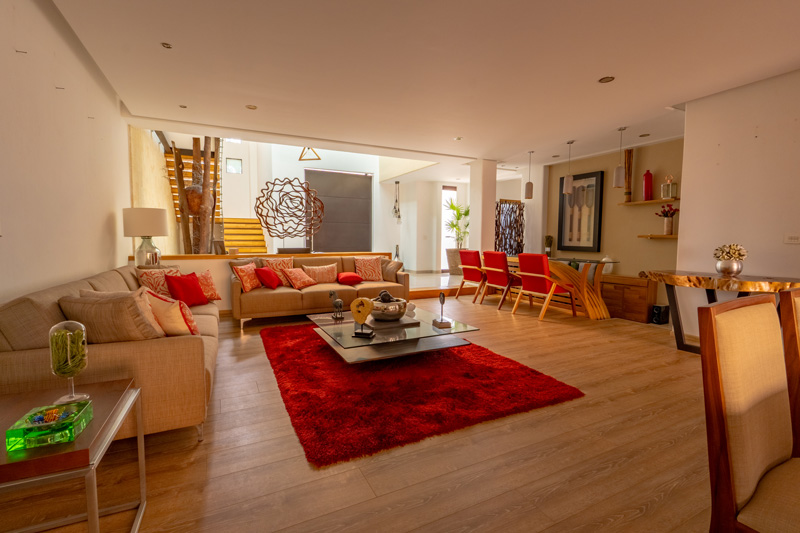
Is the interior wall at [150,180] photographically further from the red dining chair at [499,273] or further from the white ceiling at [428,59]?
the red dining chair at [499,273]

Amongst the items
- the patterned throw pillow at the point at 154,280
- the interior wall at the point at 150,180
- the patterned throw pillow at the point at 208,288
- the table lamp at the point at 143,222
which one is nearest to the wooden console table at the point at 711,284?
the patterned throw pillow at the point at 208,288

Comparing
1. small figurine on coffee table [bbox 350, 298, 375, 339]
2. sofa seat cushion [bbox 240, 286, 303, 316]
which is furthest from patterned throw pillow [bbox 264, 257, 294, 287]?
small figurine on coffee table [bbox 350, 298, 375, 339]

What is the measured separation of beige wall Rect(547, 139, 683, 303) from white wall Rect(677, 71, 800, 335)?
1.62 metres

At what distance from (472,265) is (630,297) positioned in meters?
2.33

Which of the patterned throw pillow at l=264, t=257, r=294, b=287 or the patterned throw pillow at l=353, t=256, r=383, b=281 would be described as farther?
the patterned throw pillow at l=353, t=256, r=383, b=281

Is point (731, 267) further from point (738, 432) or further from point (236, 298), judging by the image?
point (236, 298)

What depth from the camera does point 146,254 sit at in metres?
4.25

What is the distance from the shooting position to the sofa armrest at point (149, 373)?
5.30 ft

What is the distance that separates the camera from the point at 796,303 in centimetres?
119

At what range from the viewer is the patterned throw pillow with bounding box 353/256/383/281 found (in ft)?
18.5

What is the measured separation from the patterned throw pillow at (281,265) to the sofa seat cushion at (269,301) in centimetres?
30

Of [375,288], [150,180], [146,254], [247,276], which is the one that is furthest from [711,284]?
[150,180]

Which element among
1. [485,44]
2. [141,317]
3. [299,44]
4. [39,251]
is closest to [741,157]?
[485,44]

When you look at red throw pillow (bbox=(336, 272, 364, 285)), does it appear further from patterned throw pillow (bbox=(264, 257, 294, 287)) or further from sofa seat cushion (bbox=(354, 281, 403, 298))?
patterned throw pillow (bbox=(264, 257, 294, 287))
